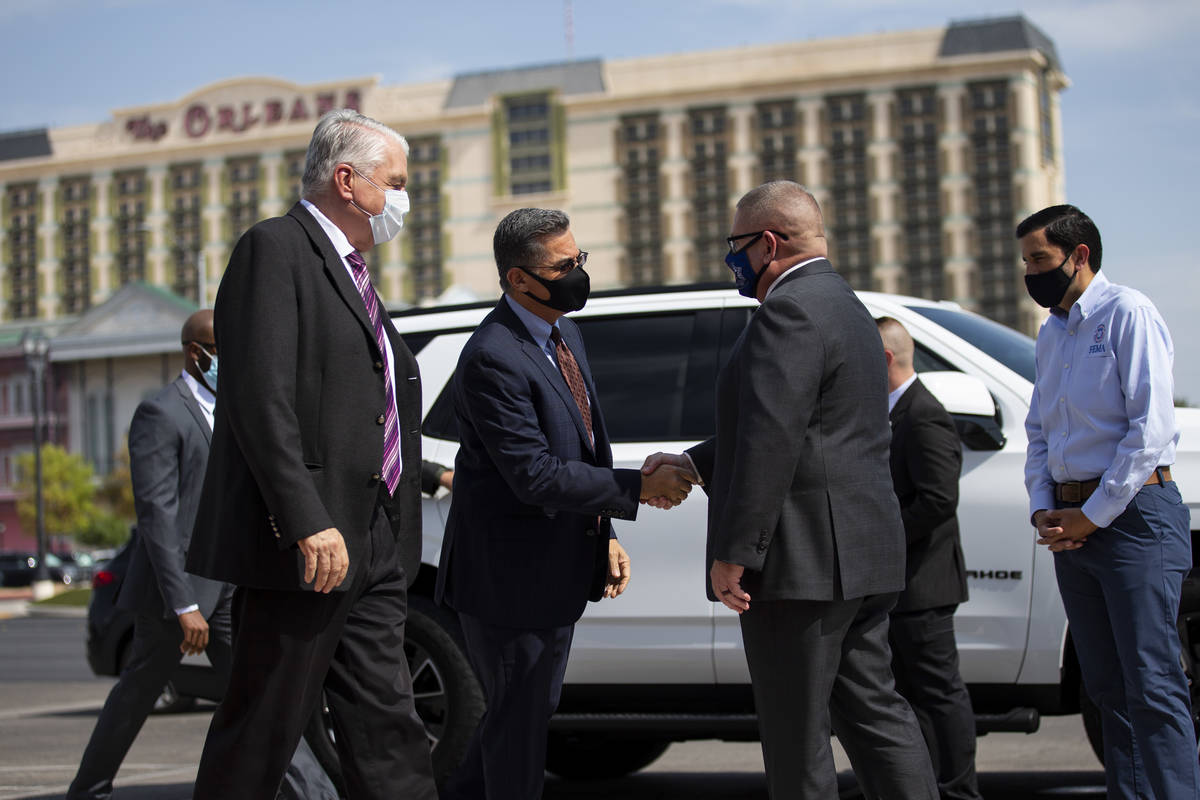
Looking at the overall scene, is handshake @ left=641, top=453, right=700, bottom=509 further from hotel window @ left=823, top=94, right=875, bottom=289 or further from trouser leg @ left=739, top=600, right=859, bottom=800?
hotel window @ left=823, top=94, right=875, bottom=289

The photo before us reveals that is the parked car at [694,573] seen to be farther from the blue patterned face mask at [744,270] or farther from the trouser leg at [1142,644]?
the blue patterned face mask at [744,270]

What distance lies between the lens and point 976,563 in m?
5.51

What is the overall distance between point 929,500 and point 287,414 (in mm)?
2577

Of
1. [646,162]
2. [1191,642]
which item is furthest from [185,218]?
[1191,642]

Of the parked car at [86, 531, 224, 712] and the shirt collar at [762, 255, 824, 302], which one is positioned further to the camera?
the parked car at [86, 531, 224, 712]

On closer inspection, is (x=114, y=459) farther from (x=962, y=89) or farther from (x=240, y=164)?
(x=962, y=89)

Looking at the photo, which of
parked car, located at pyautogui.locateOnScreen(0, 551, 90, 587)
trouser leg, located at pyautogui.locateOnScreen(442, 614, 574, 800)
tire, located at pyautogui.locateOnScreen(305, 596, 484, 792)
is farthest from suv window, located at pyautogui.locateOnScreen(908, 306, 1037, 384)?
A: parked car, located at pyautogui.locateOnScreen(0, 551, 90, 587)

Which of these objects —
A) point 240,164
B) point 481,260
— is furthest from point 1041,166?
point 240,164

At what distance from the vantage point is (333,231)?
393 cm

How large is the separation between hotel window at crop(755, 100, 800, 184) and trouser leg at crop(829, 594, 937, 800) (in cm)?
9085

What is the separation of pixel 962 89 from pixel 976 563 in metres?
91.4

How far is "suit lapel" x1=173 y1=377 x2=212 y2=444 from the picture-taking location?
5.50 metres

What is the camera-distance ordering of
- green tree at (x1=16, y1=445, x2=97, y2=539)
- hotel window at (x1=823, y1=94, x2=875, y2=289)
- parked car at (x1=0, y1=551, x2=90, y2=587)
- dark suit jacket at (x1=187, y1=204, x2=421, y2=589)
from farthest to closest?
hotel window at (x1=823, y1=94, x2=875, y2=289)
green tree at (x1=16, y1=445, x2=97, y2=539)
parked car at (x1=0, y1=551, x2=90, y2=587)
dark suit jacket at (x1=187, y1=204, x2=421, y2=589)

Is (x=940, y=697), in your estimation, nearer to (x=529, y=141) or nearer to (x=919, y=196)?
(x=919, y=196)
